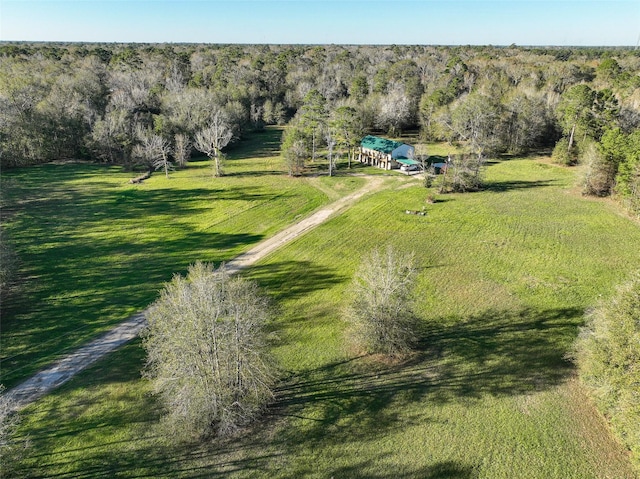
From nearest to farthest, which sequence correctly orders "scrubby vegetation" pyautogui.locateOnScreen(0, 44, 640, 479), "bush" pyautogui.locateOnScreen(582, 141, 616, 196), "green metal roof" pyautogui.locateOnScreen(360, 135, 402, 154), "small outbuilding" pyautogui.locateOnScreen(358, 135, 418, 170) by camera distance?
1. "scrubby vegetation" pyautogui.locateOnScreen(0, 44, 640, 479)
2. "bush" pyautogui.locateOnScreen(582, 141, 616, 196)
3. "small outbuilding" pyautogui.locateOnScreen(358, 135, 418, 170)
4. "green metal roof" pyautogui.locateOnScreen(360, 135, 402, 154)

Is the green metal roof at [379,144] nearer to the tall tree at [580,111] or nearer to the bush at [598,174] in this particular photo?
the bush at [598,174]

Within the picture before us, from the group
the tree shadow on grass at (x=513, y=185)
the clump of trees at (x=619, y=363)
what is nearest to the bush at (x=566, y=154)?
the tree shadow on grass at (x=513, y=185)

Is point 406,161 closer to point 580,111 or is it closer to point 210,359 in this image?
point 580,111

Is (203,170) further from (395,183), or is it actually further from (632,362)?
(632,362)

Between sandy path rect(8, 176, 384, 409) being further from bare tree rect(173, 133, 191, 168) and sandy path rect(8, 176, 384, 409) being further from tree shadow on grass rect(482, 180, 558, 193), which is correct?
bare tree rect(173, 133, 191, 168)

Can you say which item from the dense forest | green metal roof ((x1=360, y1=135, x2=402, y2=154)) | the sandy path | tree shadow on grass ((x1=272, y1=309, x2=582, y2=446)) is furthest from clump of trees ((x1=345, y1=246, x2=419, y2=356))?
green metal roof ((x1=360, y1=135, x2=402, y2=154))

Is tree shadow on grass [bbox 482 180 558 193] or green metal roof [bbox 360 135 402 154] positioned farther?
green metal roof [bbox 360 135 402 154]

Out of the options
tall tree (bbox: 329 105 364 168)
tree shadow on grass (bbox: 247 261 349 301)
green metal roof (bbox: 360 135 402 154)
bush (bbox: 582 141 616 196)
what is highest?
tall tree (bbox: 329 105 364 168)

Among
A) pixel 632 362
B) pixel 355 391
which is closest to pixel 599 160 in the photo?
pixel 632 362
